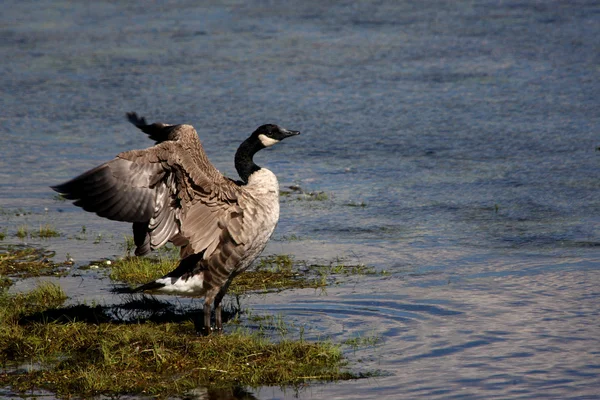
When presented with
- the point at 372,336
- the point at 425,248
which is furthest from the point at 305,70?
the point at 372,336

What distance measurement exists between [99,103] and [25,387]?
7487 millimetres

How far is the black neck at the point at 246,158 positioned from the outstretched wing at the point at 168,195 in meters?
0.28

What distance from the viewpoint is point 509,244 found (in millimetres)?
8266

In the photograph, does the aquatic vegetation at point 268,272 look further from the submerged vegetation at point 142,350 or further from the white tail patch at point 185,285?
the white tail patch at point 185,285

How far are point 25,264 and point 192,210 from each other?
196cm

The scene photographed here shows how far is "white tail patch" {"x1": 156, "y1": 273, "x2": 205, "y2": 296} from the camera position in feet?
21.9

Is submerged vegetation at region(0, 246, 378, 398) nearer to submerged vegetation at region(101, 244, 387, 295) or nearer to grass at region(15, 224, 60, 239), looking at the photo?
submerged vegetation at region(101, 244, 387, 295)

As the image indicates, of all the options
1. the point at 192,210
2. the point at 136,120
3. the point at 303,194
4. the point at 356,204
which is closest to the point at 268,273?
the point at 192,210

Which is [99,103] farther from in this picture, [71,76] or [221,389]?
[221,389]

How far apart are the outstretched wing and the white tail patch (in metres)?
0.19

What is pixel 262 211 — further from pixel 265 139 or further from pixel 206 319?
pixel 206 319

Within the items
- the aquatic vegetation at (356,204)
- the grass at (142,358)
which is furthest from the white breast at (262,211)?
the aquatic vegetation at (356,204)

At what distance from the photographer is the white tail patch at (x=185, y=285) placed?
6.67 meters

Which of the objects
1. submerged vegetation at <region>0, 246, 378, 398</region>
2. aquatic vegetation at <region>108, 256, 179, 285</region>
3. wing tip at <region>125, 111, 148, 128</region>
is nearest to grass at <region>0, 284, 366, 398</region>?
submerged vegetation at <region>0, 246, 378, 398</region>
